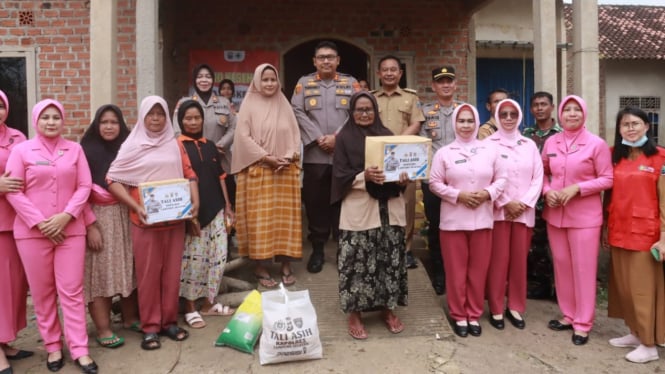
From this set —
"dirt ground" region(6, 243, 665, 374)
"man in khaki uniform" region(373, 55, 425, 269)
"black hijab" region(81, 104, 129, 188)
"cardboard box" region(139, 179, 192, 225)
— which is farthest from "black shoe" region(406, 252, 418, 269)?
"black hijab" region(81, 104, 129, 188)

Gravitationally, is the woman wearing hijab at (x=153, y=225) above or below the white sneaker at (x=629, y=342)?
above

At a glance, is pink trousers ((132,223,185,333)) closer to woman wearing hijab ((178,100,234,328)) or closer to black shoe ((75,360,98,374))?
woman wearing hijab ((178,100,234,328))

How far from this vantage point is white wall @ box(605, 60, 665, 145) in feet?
47.1

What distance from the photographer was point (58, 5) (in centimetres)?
610

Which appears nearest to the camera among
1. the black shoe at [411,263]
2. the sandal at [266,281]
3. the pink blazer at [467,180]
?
the pink blazer at [467,180]

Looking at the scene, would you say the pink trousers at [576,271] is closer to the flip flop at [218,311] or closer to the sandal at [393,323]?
the sandal at [393,323]

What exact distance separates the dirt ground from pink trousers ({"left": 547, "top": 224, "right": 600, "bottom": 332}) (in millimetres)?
193

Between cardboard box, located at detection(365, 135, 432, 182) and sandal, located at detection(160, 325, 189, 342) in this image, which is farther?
sandal, located at detection(160, 325, 189, 342)

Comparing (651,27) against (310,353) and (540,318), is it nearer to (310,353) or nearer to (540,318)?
(540,318)

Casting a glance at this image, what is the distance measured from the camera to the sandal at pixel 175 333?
12.1 ft

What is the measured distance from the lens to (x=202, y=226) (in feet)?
12.7

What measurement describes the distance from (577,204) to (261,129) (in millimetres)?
2538

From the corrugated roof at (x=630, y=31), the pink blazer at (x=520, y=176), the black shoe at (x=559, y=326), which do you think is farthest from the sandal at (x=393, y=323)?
the corrugated roof at (x=630, y=31)

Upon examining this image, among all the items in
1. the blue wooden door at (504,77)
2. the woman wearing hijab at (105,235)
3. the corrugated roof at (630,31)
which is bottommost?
the woman wearing hijab at (105,235)
